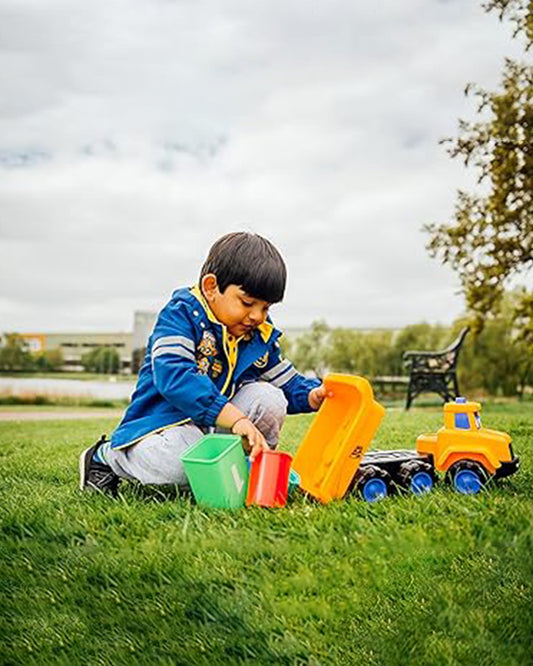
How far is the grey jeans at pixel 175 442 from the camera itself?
4.44 feet

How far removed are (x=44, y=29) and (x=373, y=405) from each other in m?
1.74

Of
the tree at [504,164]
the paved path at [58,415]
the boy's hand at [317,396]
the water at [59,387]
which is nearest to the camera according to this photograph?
the boy's hand at [317,396]

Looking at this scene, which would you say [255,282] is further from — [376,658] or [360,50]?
[360,50]

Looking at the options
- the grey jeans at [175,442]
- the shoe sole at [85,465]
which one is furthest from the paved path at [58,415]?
the grey jeans at [175,442]

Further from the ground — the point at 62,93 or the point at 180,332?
the point at 62,93

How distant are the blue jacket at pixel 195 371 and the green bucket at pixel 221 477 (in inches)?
3.9

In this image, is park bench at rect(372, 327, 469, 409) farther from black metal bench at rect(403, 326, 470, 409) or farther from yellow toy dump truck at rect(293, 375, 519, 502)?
yellow toy dump truck at rect(293, 375, 519, 502)

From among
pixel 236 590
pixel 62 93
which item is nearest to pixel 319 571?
pixel 236 590

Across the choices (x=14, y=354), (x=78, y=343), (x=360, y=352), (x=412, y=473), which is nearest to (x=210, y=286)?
(x=412, y=473)

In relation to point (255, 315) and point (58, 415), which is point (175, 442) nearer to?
point (255, 315)

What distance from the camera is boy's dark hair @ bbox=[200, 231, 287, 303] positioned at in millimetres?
1305

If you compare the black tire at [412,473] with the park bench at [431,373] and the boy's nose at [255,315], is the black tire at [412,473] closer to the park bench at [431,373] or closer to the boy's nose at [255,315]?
the boy's nose at [255,315]

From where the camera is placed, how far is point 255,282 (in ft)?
4.29

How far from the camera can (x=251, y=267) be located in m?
1.31
